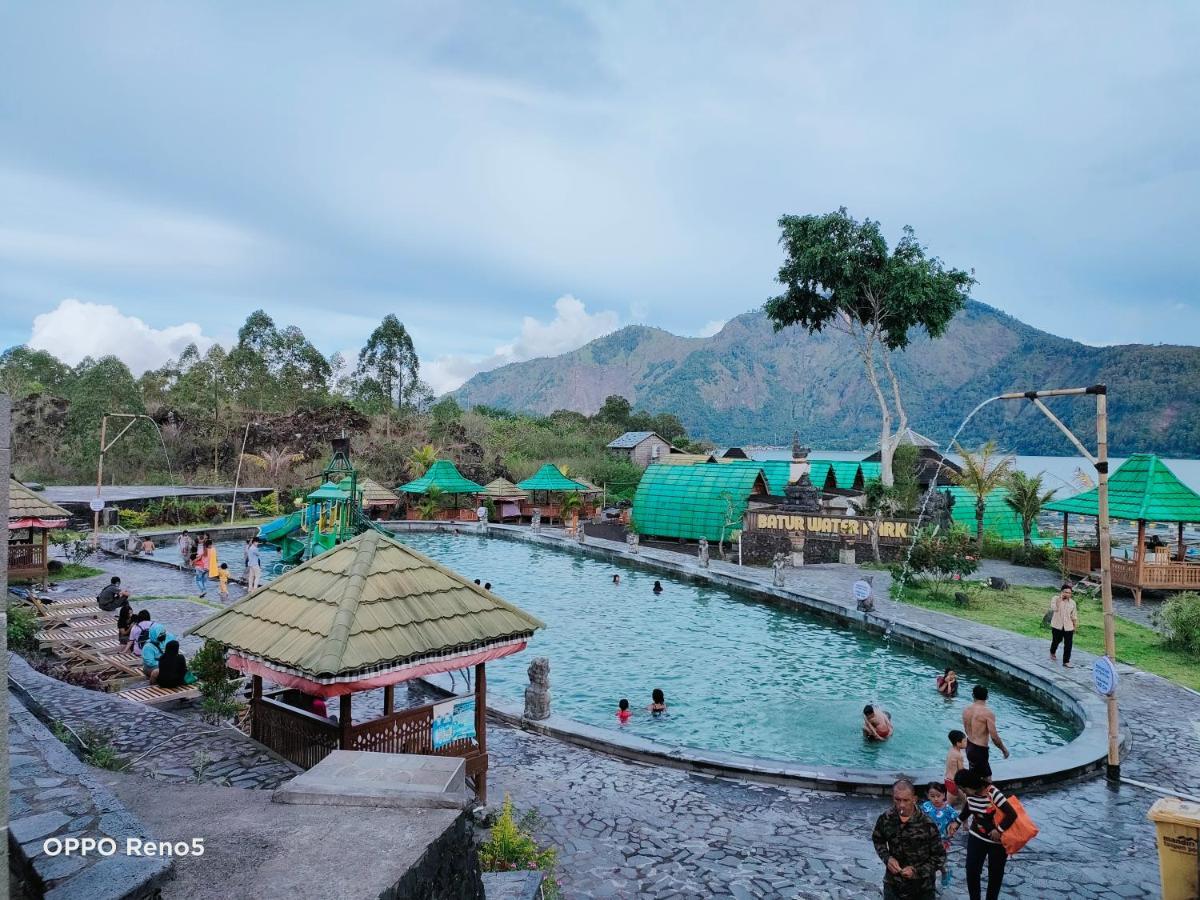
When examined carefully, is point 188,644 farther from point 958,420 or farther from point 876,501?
point 958,420

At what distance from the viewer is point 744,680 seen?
1464 centimetres

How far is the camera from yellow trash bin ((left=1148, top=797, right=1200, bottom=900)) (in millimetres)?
5457

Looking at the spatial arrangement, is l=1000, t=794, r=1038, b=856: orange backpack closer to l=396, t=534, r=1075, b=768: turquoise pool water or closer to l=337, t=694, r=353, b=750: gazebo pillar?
l=396, t=534, r=1075, b=768: turquoise pool water

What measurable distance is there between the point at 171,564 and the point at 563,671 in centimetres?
1672

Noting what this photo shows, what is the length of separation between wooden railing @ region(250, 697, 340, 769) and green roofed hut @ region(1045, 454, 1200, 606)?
20.8 meters

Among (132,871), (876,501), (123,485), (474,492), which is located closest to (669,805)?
(132,871)

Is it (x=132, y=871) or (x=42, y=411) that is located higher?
(x=42, y=411)

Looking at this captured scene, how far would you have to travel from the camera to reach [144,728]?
9.41 m

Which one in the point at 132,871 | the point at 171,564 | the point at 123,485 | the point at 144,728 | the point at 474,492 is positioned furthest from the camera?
the point at 123,485

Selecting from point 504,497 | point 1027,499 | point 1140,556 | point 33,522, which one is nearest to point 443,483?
point 504,497

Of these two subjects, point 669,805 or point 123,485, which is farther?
point 123,485

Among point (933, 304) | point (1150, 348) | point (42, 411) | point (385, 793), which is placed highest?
point (1150, 348)

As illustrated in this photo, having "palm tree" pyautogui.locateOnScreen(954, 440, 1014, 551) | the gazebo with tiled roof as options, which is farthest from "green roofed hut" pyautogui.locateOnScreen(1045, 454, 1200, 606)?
the gazebo with tiled roof

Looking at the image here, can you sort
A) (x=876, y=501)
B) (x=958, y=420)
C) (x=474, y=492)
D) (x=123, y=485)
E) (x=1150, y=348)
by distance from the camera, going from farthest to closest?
(x=958, y=420)
(x=1150, y=348)
(x=123, y=485)
(x=474, y=492)
(x=876, y=501)
